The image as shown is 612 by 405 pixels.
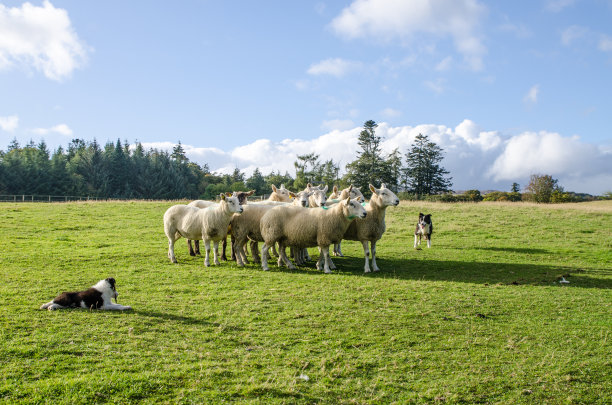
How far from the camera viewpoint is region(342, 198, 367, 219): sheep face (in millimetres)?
12484

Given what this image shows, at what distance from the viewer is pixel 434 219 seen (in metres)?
28.9

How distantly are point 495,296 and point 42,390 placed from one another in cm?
890

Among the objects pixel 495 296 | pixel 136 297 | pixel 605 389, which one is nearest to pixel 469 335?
pixel 605 389

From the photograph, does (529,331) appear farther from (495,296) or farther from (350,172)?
(350,172)

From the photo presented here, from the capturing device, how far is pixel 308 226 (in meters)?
13.1

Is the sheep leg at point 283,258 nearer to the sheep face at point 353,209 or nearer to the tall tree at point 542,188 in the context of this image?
the sheep face at point 353,209

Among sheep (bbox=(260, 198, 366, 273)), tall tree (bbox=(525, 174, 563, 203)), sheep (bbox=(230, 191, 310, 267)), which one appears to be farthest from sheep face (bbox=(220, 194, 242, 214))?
tall tree (bbox=(525, 174, 563, 203))

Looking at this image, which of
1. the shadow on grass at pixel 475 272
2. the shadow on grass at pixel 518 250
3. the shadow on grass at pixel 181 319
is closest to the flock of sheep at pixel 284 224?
the shadow on grass at pixel 475 272

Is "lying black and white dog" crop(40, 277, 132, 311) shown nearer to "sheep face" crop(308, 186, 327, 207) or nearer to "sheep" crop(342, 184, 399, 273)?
"sheep" crop(342, 184, 399, 273)

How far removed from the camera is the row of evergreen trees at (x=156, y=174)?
6850cm

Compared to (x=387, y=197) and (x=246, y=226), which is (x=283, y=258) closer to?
(x=246, y=226)

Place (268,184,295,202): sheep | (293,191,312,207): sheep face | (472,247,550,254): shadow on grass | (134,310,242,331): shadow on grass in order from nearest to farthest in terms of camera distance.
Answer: (134,310,242,331): shadow on grass, (293,191,312,207): sheep face, (472,247,550,254): shadow on grass, (268,184,295,202): sheep

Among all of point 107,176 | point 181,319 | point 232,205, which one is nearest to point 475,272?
point 232,205

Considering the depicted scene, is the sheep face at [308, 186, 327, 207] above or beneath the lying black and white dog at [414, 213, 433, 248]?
above
